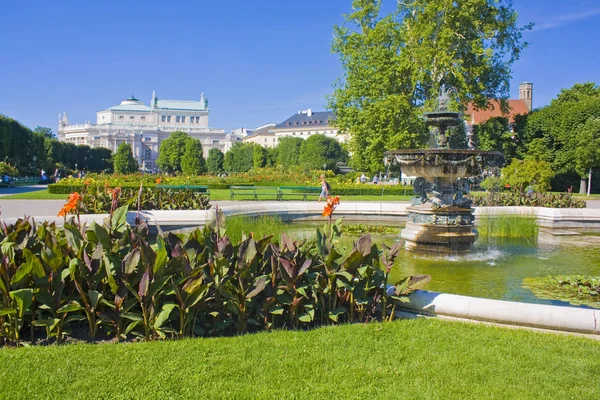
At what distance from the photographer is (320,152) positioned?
8125 cm

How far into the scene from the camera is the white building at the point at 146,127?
117 meters

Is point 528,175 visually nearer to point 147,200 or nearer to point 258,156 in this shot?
point 147,200

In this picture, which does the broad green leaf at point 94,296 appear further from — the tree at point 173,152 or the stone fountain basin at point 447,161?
the tree at point 173,152

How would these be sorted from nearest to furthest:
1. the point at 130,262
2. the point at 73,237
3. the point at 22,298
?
the point at 22,298
the point at 130,262
the point at 73,237

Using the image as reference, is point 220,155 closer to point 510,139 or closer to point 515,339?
point 510,139

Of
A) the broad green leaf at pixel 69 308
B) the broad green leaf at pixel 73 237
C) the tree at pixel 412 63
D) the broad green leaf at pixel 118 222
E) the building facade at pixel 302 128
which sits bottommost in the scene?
the broad green leaf at pixel 69 308

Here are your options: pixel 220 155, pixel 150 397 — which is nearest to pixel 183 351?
pixel 150 397

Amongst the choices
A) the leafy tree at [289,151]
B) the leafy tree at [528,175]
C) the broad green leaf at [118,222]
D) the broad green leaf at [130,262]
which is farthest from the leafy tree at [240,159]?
the broad green leaf at [130,262]

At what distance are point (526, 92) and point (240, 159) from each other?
46417 millimetres

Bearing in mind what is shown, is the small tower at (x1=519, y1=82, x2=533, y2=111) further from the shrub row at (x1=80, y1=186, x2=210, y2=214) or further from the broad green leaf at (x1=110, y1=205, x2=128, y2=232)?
the broad green leaf at (x1=110, y1=205, x2=128, y2=232)

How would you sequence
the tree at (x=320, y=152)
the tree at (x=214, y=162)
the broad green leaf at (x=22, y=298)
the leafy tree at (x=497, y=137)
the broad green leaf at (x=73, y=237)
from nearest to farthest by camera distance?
1. the broad green leaf at (x=22, y=298)
2. the broad green leaf at (x=73, y=237)
3. the leafy tree at (x=497, y=137)
4. the tree at (x=320, y=152)
5. the tree at (x=214, y=162)

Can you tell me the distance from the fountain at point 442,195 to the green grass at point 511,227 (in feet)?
7.19

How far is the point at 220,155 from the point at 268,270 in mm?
93084

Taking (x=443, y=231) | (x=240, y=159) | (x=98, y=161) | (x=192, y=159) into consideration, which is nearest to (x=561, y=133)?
(x=443, y=231)
